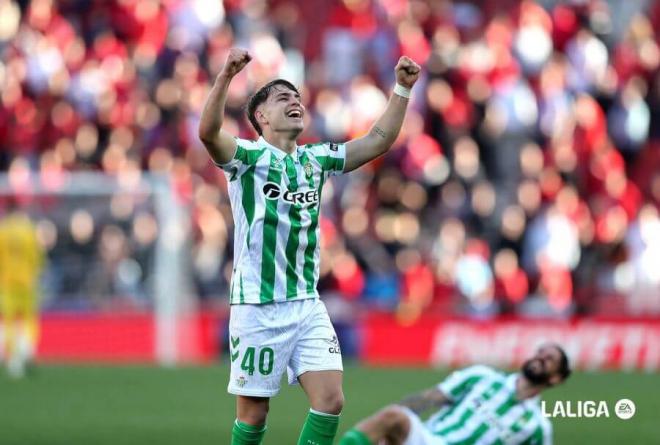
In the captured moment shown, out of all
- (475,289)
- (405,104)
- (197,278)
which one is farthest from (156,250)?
(405,104)

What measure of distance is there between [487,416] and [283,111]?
72.4 inches

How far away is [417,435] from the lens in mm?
6105

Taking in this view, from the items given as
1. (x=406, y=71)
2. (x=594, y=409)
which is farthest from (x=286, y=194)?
(x=594, y=409)

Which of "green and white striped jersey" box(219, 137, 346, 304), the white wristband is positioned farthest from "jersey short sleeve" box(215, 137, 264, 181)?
the white wristband

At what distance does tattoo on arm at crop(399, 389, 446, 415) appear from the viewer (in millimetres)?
6188

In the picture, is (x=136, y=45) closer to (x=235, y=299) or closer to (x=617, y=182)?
(x=617, y=182)

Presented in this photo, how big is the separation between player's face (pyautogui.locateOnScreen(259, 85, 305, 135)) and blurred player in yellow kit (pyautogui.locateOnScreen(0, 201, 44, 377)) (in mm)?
10012

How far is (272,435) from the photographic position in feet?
33.6

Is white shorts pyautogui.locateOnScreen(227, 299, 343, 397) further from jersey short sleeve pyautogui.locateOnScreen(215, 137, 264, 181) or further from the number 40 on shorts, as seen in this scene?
jersey short sleeve pyautogui.locateOnScreen(215, 137, 264, 181)

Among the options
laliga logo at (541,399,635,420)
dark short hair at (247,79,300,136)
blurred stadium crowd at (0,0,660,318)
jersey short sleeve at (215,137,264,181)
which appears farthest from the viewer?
blurred stadium crowd at (0,0,660,318)

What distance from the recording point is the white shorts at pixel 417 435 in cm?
609

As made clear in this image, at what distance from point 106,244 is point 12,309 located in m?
2.48

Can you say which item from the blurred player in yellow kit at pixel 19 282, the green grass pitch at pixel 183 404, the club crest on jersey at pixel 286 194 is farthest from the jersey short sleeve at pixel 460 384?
the blurred player in yellow kit at pixel 19 282

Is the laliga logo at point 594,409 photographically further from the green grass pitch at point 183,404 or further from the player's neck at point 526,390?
the player's neck at point 526,390
